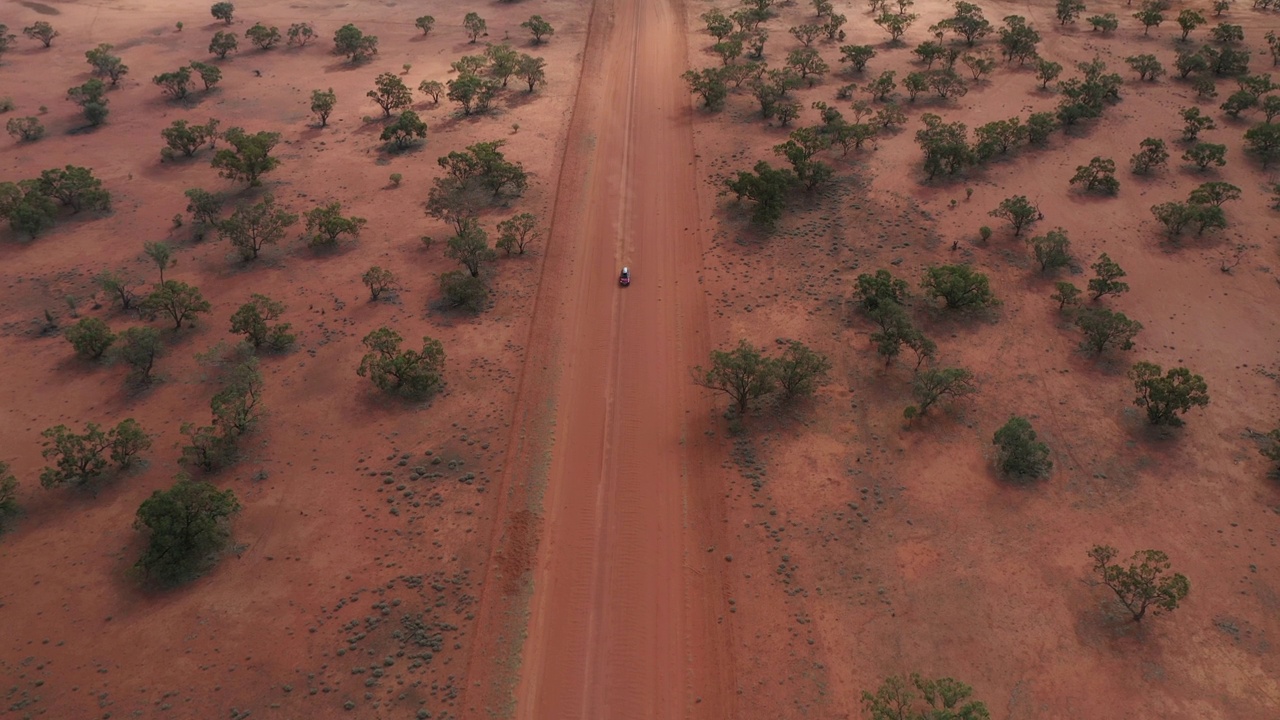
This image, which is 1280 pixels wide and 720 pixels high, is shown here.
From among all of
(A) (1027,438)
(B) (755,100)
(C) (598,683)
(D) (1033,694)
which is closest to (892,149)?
(B) (755,100)

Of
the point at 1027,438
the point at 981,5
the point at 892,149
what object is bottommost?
the point at 1027,438

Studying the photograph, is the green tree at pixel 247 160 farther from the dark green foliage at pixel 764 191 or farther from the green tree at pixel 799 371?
the green tree at pixel 799 371

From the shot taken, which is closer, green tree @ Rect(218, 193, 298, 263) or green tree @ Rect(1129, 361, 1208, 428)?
green tree @ Rect(1129, 361, 1208, 428)

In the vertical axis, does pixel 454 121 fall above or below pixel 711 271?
above

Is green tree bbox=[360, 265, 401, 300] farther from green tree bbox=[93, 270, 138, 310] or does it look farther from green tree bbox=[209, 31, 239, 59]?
green tree bbox=[209, 31, 239, 59]

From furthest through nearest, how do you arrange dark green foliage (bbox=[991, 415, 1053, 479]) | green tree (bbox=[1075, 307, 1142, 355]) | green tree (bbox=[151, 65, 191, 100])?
green tree (bbox=[151, 65, 191, 100]), green tree (bbox=[1075, 307, 1142, 355]), dark green foliage (bbox=[991, 415, 1053, 479])

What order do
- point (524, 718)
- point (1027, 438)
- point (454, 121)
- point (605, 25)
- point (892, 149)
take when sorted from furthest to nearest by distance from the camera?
point (605, 25) < point (454, 121) < point (892, 149) < point (1027, 438) < point (524, 718)

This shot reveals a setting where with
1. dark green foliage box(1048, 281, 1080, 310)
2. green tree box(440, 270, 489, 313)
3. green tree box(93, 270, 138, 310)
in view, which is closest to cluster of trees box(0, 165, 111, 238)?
green tree box(93, 270, 138, 310)

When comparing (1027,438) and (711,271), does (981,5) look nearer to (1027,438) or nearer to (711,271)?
(711,271)
